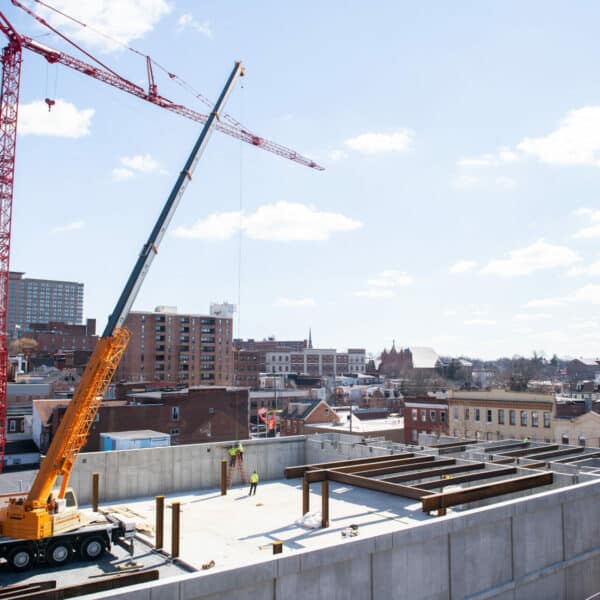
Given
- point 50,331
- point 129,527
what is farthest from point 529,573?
point 50,331

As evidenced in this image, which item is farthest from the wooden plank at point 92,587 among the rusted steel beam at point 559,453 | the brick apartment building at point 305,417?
the brick apartment building at point 305,417

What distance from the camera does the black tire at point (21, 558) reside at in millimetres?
19719

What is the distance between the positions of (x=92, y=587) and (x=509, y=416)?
55560 millimetres

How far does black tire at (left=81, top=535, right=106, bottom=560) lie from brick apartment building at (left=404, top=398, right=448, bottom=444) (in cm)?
5267

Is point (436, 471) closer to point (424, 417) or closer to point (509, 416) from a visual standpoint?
point (509, 416)

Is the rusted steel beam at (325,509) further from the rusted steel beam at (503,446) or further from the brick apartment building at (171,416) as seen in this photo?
the brick apartment building at (171,416)

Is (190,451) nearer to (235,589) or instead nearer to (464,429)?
(235,589)

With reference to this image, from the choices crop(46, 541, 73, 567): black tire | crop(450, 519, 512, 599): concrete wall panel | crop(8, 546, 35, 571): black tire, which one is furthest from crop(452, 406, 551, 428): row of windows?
crop(8, 546, 35, 571): black tire

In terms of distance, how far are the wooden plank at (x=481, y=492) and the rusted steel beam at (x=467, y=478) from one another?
1683 mm

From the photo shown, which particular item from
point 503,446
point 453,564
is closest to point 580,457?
point 503,446

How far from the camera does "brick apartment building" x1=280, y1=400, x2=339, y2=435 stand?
83.5 m

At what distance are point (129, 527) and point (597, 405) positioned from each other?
5916 cm

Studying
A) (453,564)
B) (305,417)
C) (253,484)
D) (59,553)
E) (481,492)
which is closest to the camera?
(453,564)

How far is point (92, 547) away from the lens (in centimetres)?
2056
